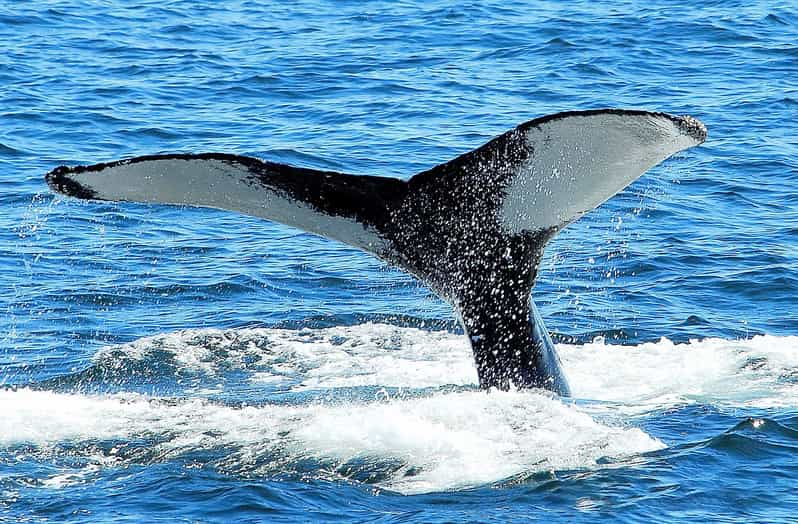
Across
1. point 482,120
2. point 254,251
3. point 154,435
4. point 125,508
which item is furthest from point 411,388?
point 482,120

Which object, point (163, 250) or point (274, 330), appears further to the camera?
point (163, 250)

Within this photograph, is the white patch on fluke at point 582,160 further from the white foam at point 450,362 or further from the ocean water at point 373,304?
the white foam at point 450,362

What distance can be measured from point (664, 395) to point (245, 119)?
32.7 feet

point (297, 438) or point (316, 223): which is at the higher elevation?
point (316, 223)

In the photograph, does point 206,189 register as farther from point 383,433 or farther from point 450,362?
point 450,362

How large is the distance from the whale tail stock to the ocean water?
1.52ft

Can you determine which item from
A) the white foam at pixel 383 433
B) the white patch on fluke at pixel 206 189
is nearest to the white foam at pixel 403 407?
the white foam at pixel 383 433

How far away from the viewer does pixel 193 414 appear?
26.0 ft

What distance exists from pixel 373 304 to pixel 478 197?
429 centimetres

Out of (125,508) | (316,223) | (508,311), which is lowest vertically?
(125,508)

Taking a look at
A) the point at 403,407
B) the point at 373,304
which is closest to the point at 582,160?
the point at 403,407

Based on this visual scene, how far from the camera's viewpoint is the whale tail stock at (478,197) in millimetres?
6113

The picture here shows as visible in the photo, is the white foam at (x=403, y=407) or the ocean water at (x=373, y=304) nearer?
the ocean water at (x=373, y=304)

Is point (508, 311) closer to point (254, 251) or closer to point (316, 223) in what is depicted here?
point (316, 223)
